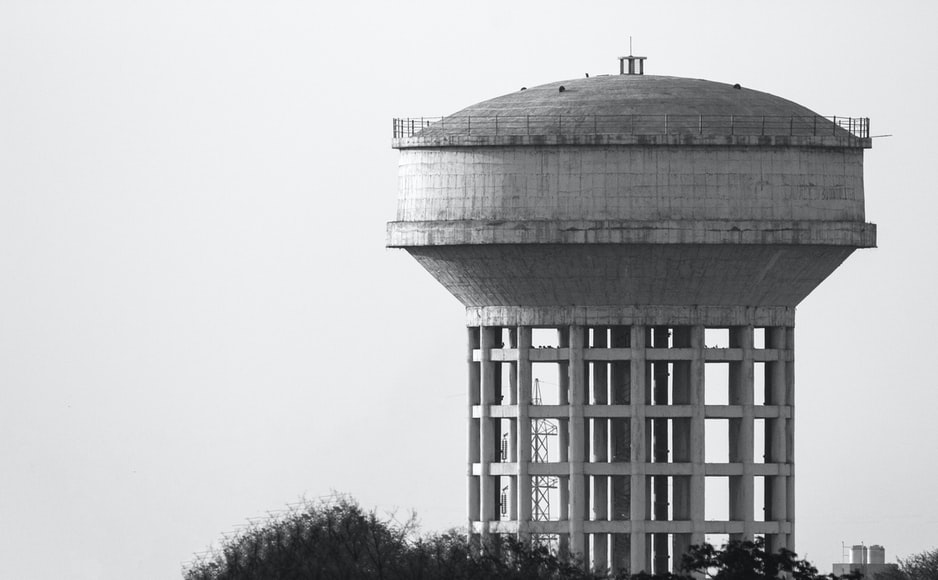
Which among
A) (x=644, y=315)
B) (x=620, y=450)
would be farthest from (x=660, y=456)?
(x=644, y=315)

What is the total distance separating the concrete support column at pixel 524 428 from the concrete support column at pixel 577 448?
1.28 metres

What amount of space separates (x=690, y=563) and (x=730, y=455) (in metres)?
29.0

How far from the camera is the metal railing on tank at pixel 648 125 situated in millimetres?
101312

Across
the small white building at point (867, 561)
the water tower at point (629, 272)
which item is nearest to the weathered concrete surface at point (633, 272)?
the water tower at point (629, 272)

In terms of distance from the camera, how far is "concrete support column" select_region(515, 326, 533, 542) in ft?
343

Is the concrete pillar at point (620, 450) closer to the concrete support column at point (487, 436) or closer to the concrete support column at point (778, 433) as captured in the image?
the concrete support column at point (487, 436)

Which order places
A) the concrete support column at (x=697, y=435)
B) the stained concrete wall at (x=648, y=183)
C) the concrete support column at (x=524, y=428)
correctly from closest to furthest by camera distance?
the stained concrete wall at (x=648, y=183) → the concrete support column at (x=697, y=435) → the concrete support column at (x=524, y=428)

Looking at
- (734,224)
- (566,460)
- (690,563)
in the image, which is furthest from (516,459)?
(690,563)

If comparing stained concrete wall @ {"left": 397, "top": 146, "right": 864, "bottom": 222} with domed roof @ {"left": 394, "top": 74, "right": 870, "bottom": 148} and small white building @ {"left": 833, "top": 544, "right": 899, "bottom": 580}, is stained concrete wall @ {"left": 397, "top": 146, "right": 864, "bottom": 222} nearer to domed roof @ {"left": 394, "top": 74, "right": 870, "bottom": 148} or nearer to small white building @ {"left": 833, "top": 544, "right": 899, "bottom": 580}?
domed roof @ {"left": 394, "top": 74, "right": 870, "bottom": 148}

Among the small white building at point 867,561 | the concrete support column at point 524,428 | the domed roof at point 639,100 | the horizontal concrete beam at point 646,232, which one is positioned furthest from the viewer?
the small white building at point 867,561

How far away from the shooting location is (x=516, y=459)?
345 ft

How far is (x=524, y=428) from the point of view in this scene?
10488 centimetres

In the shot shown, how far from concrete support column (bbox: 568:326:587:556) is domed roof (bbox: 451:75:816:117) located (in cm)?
669

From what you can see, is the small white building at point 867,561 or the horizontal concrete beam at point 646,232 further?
the small white building at point 867,561
